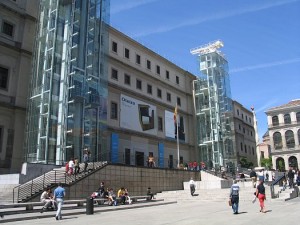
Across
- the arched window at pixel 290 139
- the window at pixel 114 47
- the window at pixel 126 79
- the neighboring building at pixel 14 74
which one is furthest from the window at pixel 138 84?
the arched window at pixel 290 139

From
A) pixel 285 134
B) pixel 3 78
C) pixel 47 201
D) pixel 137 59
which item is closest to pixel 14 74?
pixel 3 78

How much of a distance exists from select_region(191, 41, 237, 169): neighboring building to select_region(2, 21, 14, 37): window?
29920mm

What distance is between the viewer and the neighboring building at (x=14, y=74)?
28562 millimetres

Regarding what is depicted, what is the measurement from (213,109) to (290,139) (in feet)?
148

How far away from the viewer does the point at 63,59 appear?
103ft

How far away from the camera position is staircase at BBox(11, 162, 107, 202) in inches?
821

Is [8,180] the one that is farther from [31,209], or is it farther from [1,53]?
[1,53]

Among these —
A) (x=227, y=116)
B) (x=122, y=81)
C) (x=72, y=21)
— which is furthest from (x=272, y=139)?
(x=72, y=21)

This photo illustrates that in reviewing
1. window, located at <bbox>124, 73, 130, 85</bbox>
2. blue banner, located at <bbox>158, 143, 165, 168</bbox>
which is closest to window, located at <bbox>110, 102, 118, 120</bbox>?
window, located at <bbox>124, 73, 130, 85</bbox>

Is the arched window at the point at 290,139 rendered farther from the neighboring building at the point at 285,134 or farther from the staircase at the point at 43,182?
the staircase at the point at 43,182

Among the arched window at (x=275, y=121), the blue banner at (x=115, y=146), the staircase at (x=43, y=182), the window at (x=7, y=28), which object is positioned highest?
the arched window at (x=275, y=121)

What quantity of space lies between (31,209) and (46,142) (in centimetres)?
1139

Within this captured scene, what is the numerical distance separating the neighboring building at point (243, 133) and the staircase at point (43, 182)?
145 ft

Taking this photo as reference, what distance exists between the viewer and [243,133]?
233 feet
